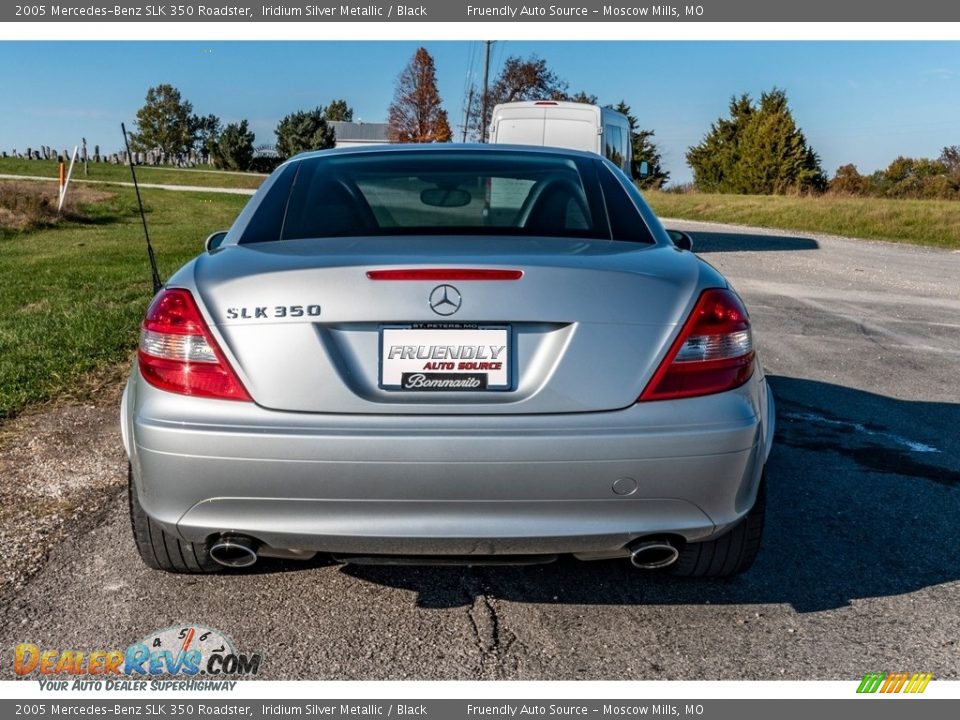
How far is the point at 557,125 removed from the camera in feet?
50.4

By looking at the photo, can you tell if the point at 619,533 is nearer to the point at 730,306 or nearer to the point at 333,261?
the point at 730,306

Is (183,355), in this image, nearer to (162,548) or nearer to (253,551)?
(253,551)

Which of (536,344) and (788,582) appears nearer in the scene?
(536,344)

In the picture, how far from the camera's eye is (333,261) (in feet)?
8.78

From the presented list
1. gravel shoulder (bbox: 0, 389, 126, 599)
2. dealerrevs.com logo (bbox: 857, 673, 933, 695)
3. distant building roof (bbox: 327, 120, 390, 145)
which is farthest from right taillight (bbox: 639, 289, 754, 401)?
distant building roof (bbox: 327, 120, 390, 145)

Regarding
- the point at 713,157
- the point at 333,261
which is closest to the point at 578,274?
the point at 333,261

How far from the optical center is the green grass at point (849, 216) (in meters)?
25.8

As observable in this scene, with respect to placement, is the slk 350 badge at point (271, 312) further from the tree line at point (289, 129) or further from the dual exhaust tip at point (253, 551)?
the tree line at point (289, 129)

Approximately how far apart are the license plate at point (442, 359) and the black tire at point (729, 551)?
993 millimetres

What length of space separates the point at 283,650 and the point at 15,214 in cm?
1994

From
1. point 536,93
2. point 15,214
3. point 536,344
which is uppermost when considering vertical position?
point 536,93

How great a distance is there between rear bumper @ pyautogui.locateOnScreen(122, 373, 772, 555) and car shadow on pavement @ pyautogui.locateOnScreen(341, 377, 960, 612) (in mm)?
428

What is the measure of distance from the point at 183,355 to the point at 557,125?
529 inches
